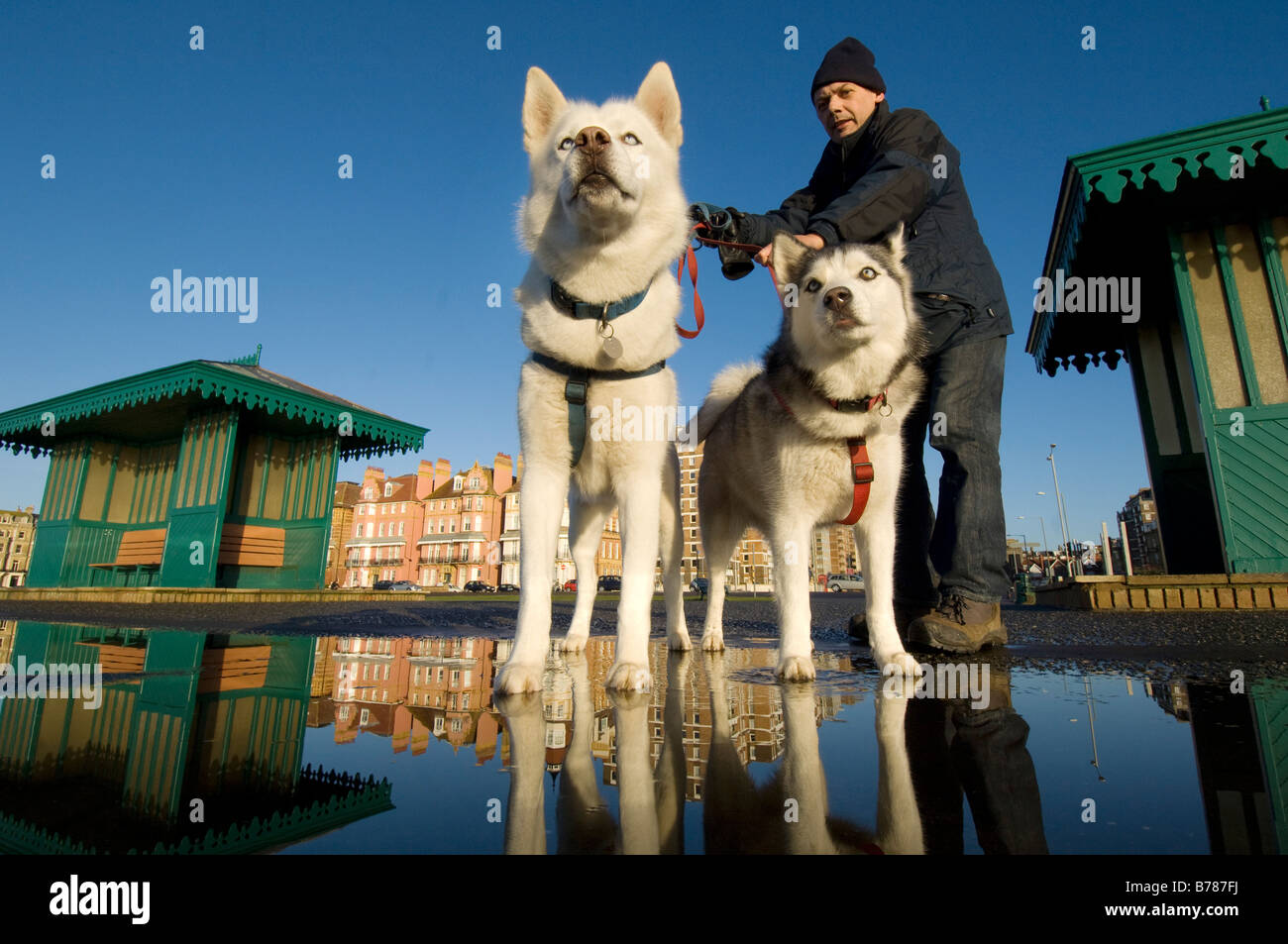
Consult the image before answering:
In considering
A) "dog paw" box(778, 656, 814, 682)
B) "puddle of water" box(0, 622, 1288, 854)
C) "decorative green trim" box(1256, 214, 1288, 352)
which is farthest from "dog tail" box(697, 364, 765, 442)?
"decorative green trim" box(1256, 214, 1288, 352)

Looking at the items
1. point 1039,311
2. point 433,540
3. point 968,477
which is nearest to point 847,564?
point 433,540

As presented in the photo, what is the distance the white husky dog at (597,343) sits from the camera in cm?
226

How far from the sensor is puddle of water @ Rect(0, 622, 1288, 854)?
0.91 metres

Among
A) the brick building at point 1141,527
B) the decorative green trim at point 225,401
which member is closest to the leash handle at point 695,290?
the decorative green trim at point 225,401

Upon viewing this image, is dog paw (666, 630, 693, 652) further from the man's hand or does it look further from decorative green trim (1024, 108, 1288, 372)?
decorative green trim (1024, 108, 1288, 372)

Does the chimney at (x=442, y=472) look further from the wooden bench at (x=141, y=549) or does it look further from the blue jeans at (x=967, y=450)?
the blue jeans at (x=967, y=450)

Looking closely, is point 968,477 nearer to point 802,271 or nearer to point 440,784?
point 802,271

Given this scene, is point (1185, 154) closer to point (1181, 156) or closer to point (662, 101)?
point (1181, 156)

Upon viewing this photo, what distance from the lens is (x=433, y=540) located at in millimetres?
73375

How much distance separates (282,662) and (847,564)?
110560mm

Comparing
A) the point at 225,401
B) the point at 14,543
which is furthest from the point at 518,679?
the point at 14,543

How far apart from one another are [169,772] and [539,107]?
8.86ft

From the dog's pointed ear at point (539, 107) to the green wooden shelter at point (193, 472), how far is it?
12.5 meters

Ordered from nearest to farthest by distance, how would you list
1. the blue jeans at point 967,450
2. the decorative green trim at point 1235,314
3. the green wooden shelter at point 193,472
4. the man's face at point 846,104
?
the blue jeans at point 967,450 < the man's face at point 846,104 < the decorative green trim at point 1235,314 < the green wooden shelter at point 193,472
